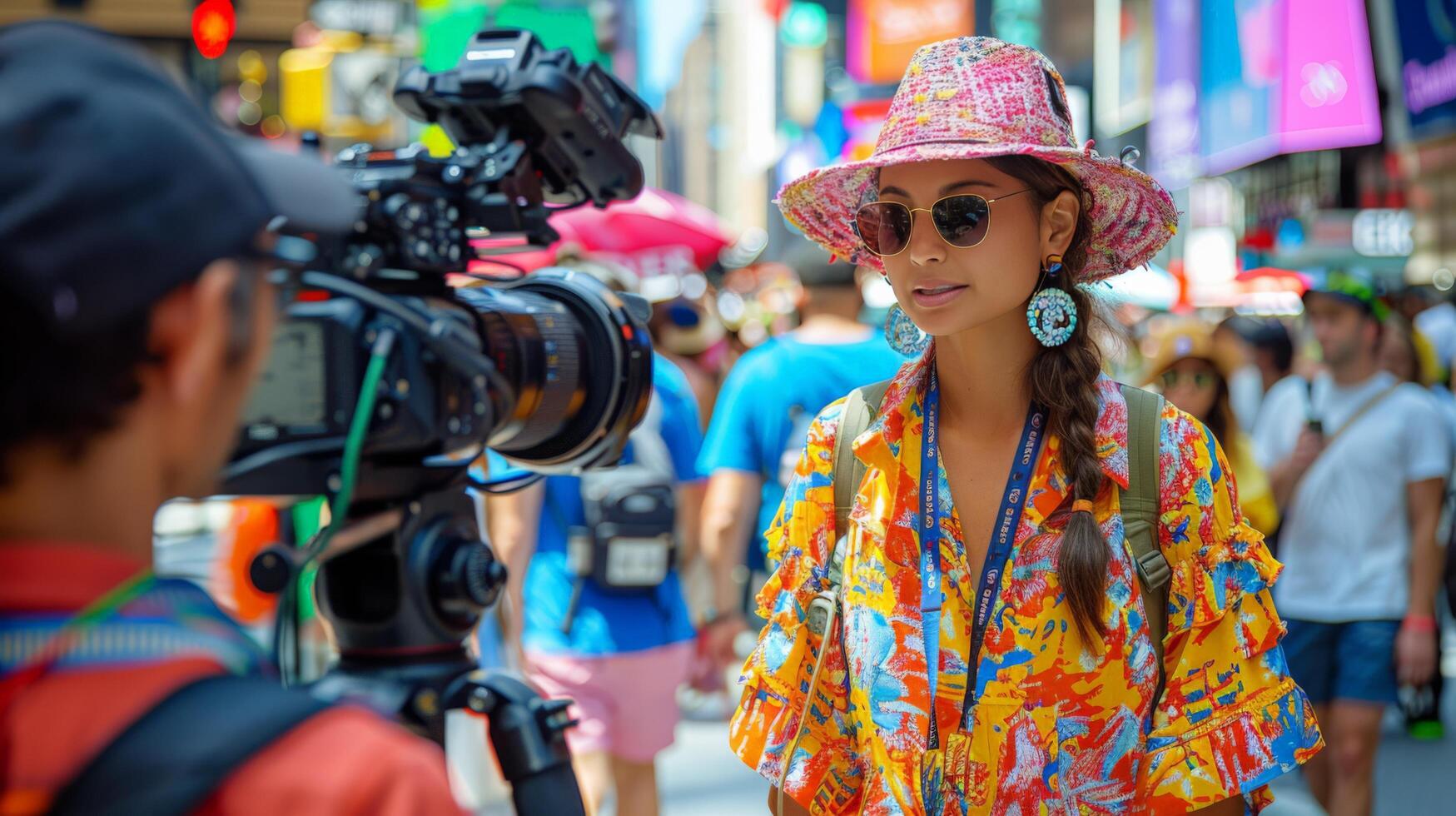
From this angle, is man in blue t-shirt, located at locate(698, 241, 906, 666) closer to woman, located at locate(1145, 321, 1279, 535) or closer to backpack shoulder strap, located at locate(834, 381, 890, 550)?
woman, located at locate(1145, 321, 1279, 535)

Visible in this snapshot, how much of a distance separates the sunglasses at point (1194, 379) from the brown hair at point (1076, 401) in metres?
2.66

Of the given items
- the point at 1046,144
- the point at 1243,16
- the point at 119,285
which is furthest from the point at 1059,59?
the point at 119,285

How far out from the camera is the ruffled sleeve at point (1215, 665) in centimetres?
216

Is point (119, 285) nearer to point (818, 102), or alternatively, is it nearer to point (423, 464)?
point (423, 464)

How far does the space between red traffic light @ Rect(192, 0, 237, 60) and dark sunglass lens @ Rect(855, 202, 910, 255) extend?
30.5 feet

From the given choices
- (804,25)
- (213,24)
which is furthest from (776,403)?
(804,25)

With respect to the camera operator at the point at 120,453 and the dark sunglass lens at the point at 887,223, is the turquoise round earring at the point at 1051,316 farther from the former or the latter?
the camera operator at the point at 120,453

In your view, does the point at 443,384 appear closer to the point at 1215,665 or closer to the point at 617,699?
the point at 1215,665

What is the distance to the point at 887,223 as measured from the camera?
95.1 inches

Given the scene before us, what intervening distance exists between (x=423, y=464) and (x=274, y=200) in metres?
1.12

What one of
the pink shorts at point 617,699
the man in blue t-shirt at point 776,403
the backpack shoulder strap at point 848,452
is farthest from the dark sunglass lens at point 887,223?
the pink shorts at point 617,699

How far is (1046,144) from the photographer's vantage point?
2.32 metres

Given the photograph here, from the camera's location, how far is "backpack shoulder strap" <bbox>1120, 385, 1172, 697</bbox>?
2217mm

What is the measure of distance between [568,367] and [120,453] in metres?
1.49
